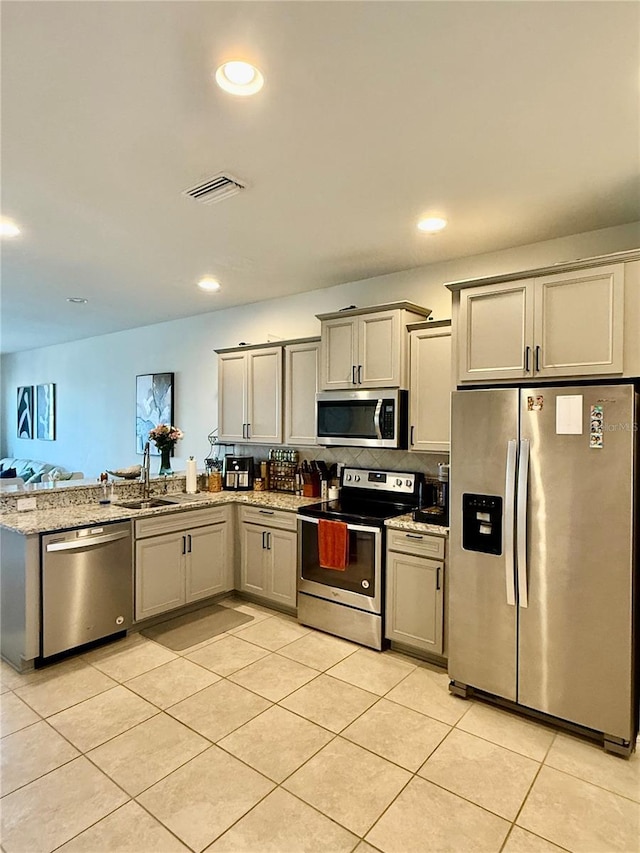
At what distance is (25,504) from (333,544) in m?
2.22

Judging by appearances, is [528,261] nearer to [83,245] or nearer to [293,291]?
[293,291]

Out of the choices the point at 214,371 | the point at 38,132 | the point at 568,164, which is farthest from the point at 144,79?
the point at 214,371

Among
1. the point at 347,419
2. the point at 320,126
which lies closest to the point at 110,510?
the point at 347,419

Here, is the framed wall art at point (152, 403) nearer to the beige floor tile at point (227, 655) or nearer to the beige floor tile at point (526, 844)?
the beige floor tile at point (227, 655)

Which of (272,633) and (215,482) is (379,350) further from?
(272,633)

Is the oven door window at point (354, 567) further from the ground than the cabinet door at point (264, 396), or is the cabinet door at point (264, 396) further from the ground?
the cabinet door at point (264, 396)

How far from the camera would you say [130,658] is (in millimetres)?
3254

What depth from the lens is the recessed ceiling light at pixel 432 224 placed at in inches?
118

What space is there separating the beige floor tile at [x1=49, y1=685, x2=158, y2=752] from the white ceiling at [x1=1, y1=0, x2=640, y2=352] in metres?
2.81

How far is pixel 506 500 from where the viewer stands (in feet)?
8.62

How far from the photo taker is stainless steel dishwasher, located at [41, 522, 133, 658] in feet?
10.1

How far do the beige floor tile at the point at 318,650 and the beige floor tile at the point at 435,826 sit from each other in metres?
1.16

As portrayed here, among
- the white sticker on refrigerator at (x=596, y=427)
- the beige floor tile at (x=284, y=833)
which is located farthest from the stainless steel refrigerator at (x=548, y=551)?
the beige floor tile at (x=284, y=833)

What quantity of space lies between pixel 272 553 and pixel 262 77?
3.23 metres
